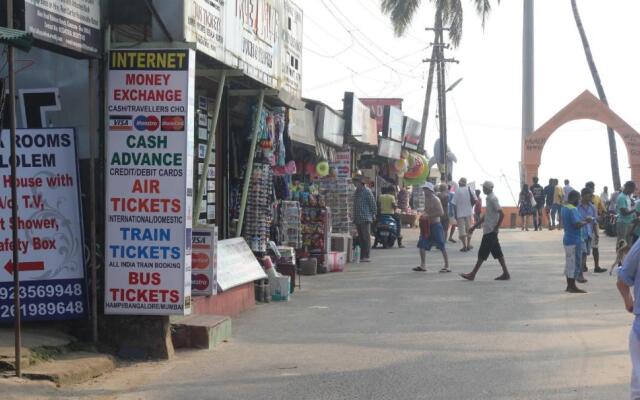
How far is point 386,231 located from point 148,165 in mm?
18336

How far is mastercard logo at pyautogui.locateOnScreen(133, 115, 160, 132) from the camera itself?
9.53m

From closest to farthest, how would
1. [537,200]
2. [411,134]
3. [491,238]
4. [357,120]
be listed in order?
[491,238] → [357,120] → [537,200] → [411,134]

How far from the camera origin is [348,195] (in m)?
24.2

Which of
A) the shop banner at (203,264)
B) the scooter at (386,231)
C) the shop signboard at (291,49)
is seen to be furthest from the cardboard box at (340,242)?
the shop banner at (203,264)

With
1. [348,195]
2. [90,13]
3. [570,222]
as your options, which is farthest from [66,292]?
[348,195]

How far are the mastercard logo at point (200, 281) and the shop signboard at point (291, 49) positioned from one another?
3.97 metres

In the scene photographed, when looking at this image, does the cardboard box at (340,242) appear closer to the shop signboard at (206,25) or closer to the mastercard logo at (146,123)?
the shop signboard at (206,25)

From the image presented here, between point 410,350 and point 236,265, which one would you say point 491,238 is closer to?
point 236,265

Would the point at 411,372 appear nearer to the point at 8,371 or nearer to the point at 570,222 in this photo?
the point at 8,371

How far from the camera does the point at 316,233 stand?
19.7m

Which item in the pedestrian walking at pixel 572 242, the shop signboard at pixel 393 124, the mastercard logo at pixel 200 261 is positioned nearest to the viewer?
the mastercard logo at pixel 200 261

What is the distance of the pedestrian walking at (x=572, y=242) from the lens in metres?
15.9

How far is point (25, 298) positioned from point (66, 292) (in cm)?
39

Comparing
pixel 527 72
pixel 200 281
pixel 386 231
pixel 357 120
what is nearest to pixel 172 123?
pixel 200 281
